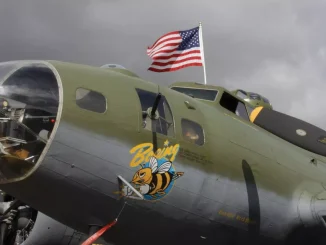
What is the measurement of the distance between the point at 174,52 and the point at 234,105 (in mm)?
3787

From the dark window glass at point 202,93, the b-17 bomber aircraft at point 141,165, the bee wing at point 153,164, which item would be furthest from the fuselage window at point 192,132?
the dark window glass at point 202,93

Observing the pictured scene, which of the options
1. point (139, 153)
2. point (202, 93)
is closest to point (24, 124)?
point (139, 153)

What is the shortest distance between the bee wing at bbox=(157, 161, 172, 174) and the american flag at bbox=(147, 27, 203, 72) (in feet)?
19.6

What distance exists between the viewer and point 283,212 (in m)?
8.25

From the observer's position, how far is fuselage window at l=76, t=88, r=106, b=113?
6508 millimetres

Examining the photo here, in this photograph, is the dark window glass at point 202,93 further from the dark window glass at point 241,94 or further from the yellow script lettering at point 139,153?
the dark window glass at point 241,94

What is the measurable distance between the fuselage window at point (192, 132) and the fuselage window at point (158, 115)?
240 mm

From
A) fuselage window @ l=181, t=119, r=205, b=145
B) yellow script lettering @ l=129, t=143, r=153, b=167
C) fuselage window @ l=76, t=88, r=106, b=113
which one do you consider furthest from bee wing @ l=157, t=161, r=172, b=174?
fuselage window @ l=76, t=88, r=106, b=113

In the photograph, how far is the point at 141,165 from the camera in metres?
6.79

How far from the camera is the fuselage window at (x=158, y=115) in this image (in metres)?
7.04

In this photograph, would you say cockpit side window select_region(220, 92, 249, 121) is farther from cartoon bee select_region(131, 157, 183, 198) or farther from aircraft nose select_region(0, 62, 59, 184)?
aircraft nose select_region(0, 62, 59, 184)

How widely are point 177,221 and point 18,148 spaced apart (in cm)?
254

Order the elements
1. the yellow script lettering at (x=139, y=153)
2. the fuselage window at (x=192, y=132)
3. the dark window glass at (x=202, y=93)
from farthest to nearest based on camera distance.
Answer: the dark window glass at (x=202, y=93) < the fuselage window at (x=192, y=132) < the yellow script lettering at (x=139, y=153)

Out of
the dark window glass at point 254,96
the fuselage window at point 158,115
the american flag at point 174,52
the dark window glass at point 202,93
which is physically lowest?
the fuselage window at point 158,115
